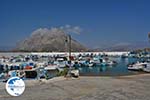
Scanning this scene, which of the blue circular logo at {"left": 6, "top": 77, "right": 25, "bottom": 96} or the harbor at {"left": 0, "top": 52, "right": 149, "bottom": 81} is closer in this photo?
the blue circular logo at {"left": 6, "top": 77, "right": 25, "bottom": 96}

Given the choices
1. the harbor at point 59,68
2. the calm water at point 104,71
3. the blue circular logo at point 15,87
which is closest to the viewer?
the blue circular logo at point 15,87

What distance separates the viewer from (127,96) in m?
15.7

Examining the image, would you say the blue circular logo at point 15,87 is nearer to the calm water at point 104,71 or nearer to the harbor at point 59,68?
the harbor at point 59,68

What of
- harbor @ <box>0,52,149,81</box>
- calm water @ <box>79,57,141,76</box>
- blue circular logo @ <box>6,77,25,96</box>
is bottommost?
calm water @ <box>79,57,141,76</box>

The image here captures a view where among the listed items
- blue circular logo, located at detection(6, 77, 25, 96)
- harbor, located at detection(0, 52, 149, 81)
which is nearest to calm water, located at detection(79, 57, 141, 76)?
harbor, located at detection(0, 52, 149, 81)

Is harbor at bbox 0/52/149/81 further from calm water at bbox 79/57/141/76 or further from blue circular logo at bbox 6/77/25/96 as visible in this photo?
blue circular logo at bbox 6/77/25/96

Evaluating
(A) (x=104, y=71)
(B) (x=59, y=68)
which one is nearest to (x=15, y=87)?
(B) (x=59, y=68)

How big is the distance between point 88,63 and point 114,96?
200 feet

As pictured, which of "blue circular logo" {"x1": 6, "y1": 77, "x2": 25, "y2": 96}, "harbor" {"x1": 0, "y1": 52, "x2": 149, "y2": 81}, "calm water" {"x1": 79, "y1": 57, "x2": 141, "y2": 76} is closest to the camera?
"blue circular logo" {"x1": 6, "y1": 77, "x2": 25, "y2": 96}

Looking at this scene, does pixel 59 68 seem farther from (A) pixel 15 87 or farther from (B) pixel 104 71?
(A) pixel 15 87

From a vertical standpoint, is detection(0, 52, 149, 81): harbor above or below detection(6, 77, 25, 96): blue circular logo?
below

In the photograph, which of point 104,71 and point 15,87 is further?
point 104,71

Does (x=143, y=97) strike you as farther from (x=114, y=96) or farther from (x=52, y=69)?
(x=52, y=69)

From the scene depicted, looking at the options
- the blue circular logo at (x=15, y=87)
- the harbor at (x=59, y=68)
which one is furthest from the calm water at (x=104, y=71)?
the blue circular logo at (x=15, y=87)
